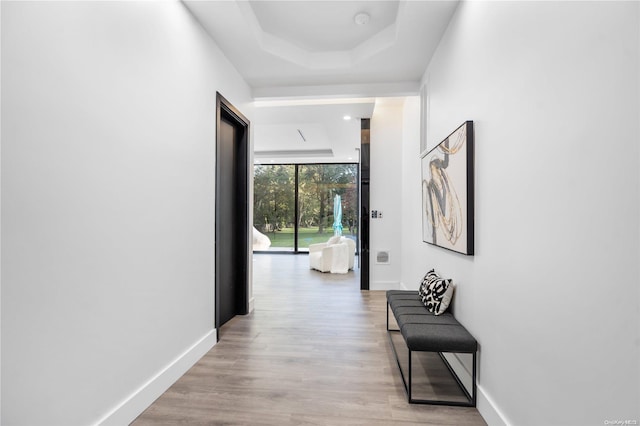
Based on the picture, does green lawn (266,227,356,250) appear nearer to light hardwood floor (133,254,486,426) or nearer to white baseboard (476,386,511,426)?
light hardwood floor (133,254,486,426)

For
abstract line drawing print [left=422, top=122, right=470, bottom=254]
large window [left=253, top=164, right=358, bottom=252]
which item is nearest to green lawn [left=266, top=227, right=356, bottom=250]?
large window [left=253, top=164, right=358, bottom=252]

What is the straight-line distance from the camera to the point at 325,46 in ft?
10.5

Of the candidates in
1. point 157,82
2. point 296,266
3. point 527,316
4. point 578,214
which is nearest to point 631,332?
point 578,214

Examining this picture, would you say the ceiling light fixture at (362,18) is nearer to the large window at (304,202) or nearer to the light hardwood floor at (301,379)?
the light hardwood floor at (301,379)

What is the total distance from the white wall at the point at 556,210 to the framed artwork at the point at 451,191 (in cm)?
7

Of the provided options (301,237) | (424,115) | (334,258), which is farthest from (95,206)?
(301,237)

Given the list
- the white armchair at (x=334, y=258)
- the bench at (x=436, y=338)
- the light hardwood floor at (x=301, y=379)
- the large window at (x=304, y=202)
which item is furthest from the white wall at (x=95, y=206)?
the large window at (x=304, y=202)

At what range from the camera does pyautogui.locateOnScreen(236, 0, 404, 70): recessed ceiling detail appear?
2566 mm

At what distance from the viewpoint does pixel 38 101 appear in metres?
1.25

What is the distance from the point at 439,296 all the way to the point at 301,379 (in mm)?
1198

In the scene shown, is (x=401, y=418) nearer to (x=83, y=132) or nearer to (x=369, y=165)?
(x=83, y=132)

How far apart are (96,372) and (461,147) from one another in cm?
247

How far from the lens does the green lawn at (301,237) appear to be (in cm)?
921

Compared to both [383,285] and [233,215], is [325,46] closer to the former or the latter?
[233,215]
